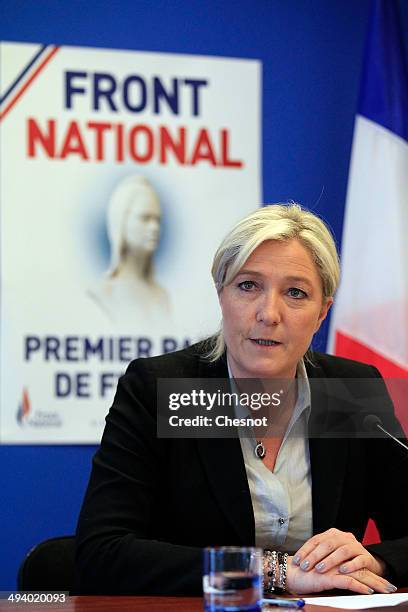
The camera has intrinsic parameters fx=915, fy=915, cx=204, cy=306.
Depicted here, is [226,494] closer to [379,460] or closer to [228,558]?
[379,460]

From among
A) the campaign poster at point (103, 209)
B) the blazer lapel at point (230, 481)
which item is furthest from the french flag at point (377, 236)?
the blazer lapel at point (230, 481)

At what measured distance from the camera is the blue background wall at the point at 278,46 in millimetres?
3422

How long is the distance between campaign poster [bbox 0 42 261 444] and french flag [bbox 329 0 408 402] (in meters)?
0.41

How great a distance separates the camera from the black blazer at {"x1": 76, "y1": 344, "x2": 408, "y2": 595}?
1732 millimetres

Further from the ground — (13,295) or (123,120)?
(123,120)

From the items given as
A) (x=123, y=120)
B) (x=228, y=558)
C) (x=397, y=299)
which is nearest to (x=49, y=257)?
(x=123, y=120)

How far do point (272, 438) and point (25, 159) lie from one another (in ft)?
5.60

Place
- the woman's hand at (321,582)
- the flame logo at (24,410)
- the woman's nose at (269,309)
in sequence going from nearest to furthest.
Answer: the woman's hand at (321,582) → the woman's nose at (269,309) → the flame logo at (24,410)

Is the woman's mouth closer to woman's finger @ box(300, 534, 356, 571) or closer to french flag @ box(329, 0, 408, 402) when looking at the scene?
woman's finger @ box(300, 534, 356, 571)

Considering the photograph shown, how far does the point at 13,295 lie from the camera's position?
3.30 metres

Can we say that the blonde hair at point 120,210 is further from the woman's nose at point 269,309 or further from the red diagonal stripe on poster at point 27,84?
the woman's nose at point 269,309

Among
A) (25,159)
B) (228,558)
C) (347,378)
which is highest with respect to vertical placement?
(25,159)

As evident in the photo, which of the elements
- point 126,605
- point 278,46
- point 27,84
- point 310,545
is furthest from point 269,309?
point 278,46

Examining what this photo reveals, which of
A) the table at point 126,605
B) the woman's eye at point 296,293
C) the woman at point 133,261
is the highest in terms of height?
the woman at point 133,261
